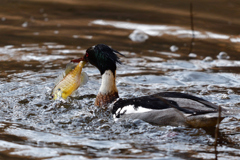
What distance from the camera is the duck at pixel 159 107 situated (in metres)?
4.59

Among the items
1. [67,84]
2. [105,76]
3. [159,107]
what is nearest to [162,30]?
[105,76]

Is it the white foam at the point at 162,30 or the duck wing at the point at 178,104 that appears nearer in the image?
the duck wing at the point at 178,104

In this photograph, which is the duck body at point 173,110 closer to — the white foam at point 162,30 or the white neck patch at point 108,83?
the white neck patch at point 108,83

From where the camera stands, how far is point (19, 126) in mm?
4695

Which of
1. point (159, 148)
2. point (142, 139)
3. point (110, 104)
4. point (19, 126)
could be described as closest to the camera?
point (159, 148)

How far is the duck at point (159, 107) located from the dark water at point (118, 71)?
0.11 meters

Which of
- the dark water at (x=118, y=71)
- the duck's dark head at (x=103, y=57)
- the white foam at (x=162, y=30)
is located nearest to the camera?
the dark water at (x=118, y=71)

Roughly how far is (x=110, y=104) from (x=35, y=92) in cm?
119

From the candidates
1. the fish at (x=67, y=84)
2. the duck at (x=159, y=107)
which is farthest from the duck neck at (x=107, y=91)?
the fish at (x=67, y=84)

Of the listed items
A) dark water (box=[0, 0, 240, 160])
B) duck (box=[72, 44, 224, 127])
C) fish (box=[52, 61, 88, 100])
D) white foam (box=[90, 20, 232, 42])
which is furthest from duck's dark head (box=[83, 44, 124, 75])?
white foam (box=[90, 20, 232, 42])

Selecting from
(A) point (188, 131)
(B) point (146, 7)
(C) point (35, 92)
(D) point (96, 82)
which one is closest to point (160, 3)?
(B) point (146, 7)

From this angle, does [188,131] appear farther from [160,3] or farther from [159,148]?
[160,3]

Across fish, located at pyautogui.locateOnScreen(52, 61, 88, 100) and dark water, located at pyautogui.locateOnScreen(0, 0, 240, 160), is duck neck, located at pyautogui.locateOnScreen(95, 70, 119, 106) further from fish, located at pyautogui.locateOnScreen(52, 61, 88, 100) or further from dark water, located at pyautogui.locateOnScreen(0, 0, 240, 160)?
fish, located at pyautogui.locateOnScreen(52, 61, 88, 100)

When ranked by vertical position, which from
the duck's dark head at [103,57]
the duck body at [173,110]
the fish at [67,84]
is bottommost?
the duck body at [173,110]
